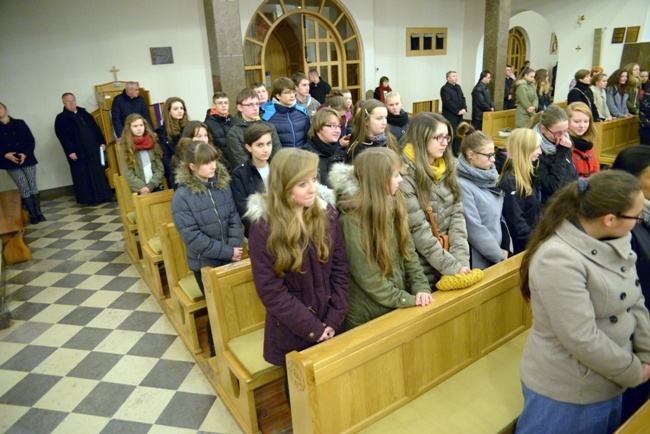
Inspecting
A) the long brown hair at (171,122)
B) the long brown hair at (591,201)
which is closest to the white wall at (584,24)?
the long brown hair at (171,122)

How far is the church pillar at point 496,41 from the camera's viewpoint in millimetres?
8500

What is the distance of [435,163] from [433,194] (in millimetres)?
202

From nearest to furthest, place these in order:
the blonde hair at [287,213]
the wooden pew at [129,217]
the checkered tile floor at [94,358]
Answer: the blonde hair at [287,213]
the checkered tile floor at [94,358]
the wooden pew at [129,217]

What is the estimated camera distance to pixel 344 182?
213cm

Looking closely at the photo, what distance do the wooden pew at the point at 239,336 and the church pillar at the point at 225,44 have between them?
346cm

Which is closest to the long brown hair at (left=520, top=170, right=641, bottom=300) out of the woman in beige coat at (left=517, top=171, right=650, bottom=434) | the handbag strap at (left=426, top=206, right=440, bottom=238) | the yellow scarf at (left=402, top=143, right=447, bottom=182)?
the woman in beige coat at (left=517, top=171, right=650, bottom=434)

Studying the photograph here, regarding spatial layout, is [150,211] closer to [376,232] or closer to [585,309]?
[376,232]

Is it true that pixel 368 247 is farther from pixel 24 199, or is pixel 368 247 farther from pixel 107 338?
pixel 24 199

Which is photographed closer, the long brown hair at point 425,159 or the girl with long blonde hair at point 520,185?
Answer: the long brown hair at point 425,159

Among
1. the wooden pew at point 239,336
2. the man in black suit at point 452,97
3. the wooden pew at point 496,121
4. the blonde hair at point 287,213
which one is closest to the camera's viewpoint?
the blonde hair at point 287,213

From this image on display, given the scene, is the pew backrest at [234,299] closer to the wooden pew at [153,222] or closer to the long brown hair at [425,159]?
the long brown hair at [425,159]

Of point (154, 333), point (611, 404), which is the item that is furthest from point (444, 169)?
point (154, 333)

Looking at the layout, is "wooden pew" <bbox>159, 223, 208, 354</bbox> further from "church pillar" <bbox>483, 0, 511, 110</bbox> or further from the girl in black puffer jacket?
"church pillar" <bbox>483, 0, 511, 110</bbox>

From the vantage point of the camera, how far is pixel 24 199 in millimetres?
6371
